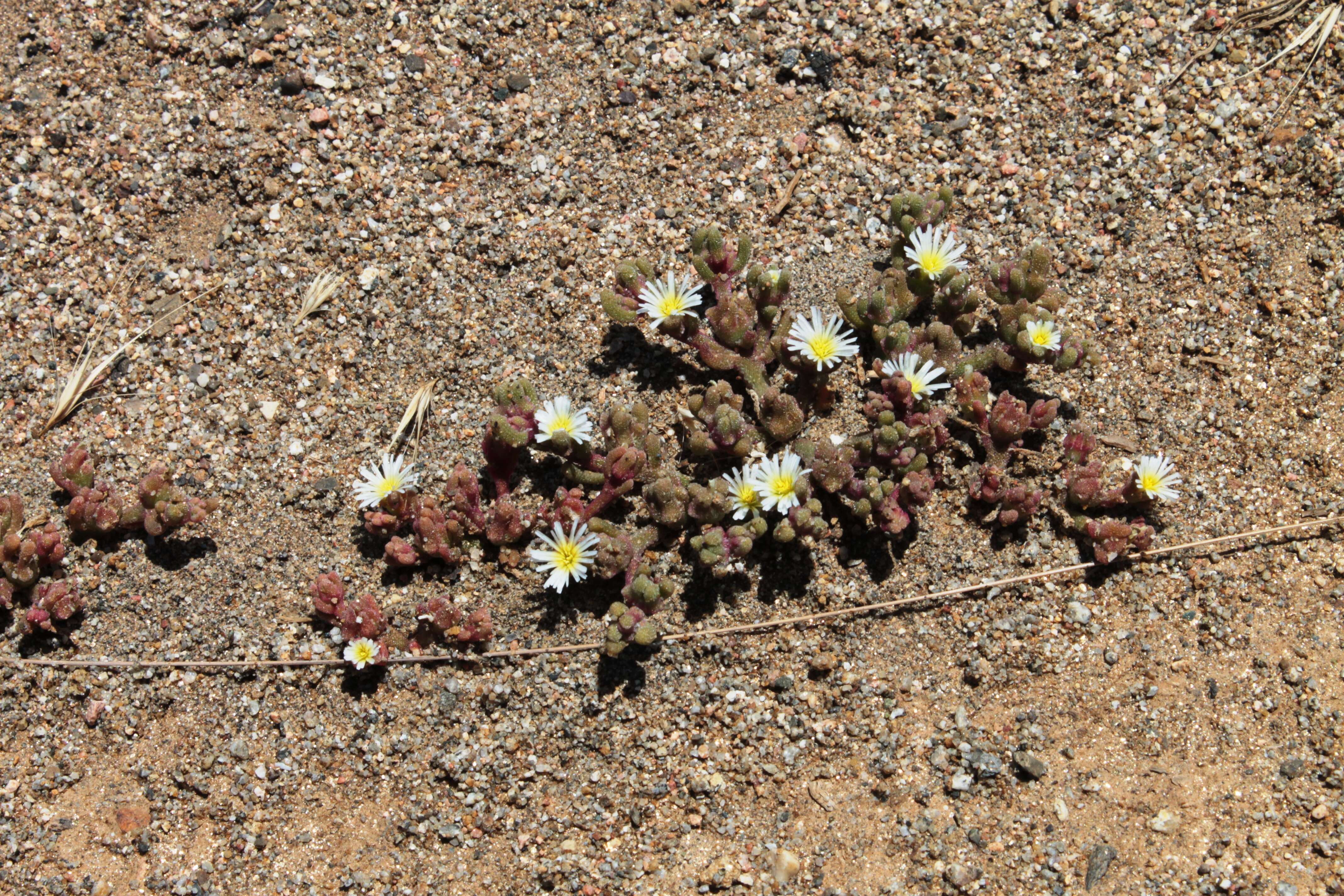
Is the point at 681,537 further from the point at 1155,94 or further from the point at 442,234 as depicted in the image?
the point at 1155,94

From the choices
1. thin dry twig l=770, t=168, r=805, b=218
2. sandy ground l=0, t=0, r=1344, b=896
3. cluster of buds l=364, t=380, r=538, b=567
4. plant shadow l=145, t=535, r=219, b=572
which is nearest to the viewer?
sandy ground l=0, t=0, r=1344, b=896

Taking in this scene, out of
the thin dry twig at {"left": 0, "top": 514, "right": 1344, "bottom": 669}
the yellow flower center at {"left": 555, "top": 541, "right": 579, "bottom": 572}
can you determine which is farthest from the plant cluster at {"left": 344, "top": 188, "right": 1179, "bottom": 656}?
the thin dry twig at {"left": 0, "top": 514, "right": 1344, "bottom": 669}

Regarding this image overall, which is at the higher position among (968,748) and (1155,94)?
(1155,94)

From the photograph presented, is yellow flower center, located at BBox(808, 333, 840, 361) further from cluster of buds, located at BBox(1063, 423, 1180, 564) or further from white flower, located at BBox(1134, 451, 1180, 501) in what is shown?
white flower, located at BBox(1134, 451, 1180, 501)

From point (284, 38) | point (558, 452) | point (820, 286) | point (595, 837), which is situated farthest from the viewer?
point (284, 38)

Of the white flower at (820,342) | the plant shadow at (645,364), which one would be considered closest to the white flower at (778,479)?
the white flower at (820,342)

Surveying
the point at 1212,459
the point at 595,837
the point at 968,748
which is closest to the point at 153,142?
the point at 595,837

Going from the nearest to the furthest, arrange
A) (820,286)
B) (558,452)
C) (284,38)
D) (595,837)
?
(595,837)
(558,452)
(820,286)
(284,38)

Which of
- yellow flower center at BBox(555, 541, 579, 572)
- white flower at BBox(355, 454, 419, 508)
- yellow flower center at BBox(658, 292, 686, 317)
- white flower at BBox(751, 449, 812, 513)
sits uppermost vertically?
yellow flower center at BBox(658, 292, 686, 317)

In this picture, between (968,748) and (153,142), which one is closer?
(968,748)
